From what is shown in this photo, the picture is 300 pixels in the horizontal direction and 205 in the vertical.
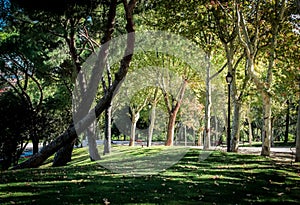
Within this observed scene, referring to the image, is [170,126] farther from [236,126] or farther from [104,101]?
[104,101]

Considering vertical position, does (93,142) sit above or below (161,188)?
above

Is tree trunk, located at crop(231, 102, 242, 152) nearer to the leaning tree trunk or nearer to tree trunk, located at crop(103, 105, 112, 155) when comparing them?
tree trunk, located at crop(103, 105, 112, 155)

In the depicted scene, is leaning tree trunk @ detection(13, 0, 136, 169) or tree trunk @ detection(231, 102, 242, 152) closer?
leaning tree trunk @ detection(13, 0, 136, 169)

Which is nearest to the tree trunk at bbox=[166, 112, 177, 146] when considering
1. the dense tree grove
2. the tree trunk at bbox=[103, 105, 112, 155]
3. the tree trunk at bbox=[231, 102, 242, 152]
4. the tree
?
the dense tree grove

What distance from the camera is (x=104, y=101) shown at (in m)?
11.7

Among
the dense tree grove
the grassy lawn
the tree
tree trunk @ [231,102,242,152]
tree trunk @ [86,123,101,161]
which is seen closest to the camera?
the grassy lawn

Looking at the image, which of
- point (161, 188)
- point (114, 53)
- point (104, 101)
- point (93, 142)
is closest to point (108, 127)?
point (93, 142)

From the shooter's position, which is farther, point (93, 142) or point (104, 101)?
point (93, 142)

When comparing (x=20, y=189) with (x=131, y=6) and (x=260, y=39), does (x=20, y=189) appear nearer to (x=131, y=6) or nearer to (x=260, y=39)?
(x=131, y=6)

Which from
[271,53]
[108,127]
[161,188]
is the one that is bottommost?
[161,188]

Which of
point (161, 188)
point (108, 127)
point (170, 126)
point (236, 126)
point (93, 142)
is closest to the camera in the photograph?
point (161, 188)

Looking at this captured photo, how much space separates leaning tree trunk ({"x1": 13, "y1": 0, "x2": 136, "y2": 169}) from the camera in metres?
10.9

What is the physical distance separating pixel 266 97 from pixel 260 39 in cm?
451

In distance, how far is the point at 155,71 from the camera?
93.6 feet
